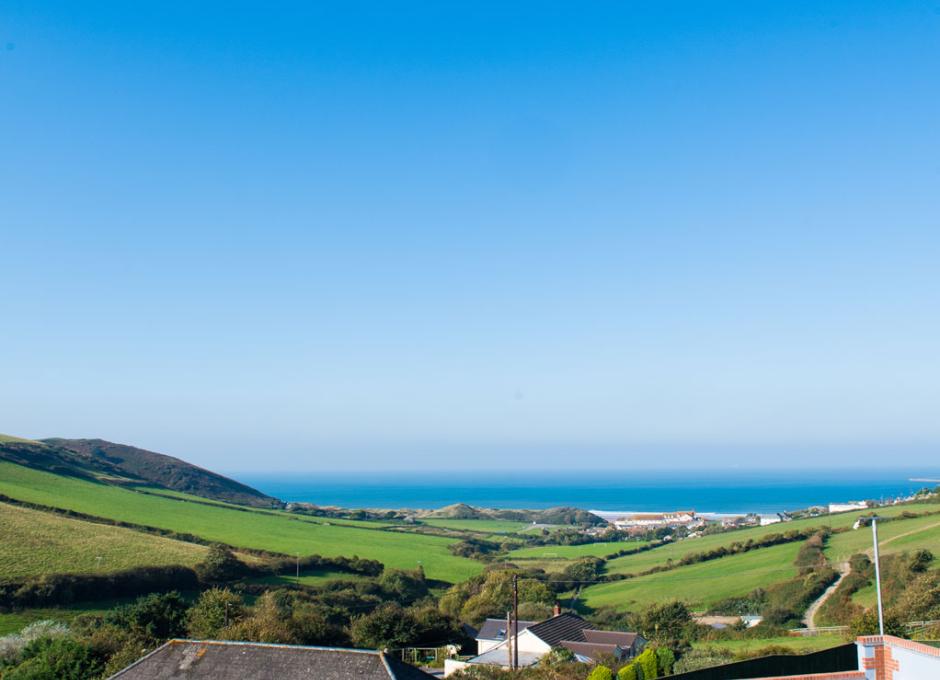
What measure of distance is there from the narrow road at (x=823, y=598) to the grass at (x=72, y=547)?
3917 cm

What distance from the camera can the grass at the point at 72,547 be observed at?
153 ft

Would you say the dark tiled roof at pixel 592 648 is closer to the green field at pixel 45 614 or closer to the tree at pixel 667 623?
the tree at pixel 667 623

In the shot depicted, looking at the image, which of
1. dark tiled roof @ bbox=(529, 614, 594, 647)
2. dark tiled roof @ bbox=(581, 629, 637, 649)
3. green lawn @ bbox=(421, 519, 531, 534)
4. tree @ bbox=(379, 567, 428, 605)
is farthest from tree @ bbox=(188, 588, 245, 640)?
green lawn @ bbox=(421, 519, 531, 534)

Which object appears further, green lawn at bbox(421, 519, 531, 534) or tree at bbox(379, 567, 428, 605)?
green lawn at bbox(421, 519, 531, 534)

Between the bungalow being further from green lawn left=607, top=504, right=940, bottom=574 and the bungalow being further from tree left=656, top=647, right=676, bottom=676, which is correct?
green lawn left=607, top=504, right=940, bottom=574

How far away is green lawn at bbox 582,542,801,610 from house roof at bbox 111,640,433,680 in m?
33.8

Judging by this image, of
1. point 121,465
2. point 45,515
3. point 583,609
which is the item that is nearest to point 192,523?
point 45,515

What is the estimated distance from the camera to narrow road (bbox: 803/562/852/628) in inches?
1598

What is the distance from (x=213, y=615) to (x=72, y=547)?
71.6 ft

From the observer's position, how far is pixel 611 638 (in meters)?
37.6

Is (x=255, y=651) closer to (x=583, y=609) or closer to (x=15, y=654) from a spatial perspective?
(x=15, y=654)

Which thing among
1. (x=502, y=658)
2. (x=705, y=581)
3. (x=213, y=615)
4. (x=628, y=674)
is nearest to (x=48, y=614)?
(x=213, y=615)

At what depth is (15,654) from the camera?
2808 cm

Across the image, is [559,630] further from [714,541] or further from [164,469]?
[164,469]
